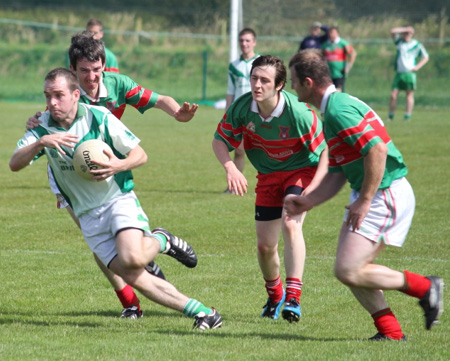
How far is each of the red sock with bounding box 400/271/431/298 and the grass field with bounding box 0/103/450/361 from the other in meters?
0.35

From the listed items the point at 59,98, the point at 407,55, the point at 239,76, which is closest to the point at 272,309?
the point at 59,98

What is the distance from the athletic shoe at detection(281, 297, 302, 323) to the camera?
19.3ft

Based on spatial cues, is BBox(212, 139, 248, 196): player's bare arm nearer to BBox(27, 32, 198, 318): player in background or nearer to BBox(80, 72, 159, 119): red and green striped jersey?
BBox(27, 32, 198, 318): player in background

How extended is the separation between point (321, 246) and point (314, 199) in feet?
11.7

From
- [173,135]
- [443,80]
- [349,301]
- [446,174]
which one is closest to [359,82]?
[443,80]

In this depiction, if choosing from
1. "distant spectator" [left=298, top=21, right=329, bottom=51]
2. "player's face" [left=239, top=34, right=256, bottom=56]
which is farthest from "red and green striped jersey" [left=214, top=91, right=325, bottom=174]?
"distant spectator" [left=298, top=21, right=329, bottom=51]

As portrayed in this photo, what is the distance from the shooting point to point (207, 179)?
524 inches

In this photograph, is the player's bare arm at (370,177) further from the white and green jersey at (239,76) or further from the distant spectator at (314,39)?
the distant spectator at (314,39)

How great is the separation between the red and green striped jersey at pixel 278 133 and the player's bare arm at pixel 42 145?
146 centimetres

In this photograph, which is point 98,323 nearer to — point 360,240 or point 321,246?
point 360,240

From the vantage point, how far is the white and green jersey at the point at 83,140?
5480 millimetres

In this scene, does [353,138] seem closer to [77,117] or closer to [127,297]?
[77,117]

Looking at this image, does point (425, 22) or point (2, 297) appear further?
point (425, 22)

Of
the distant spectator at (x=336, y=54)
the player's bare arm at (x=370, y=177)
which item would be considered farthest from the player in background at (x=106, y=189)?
the distant spectator at (x=336, y=54)
